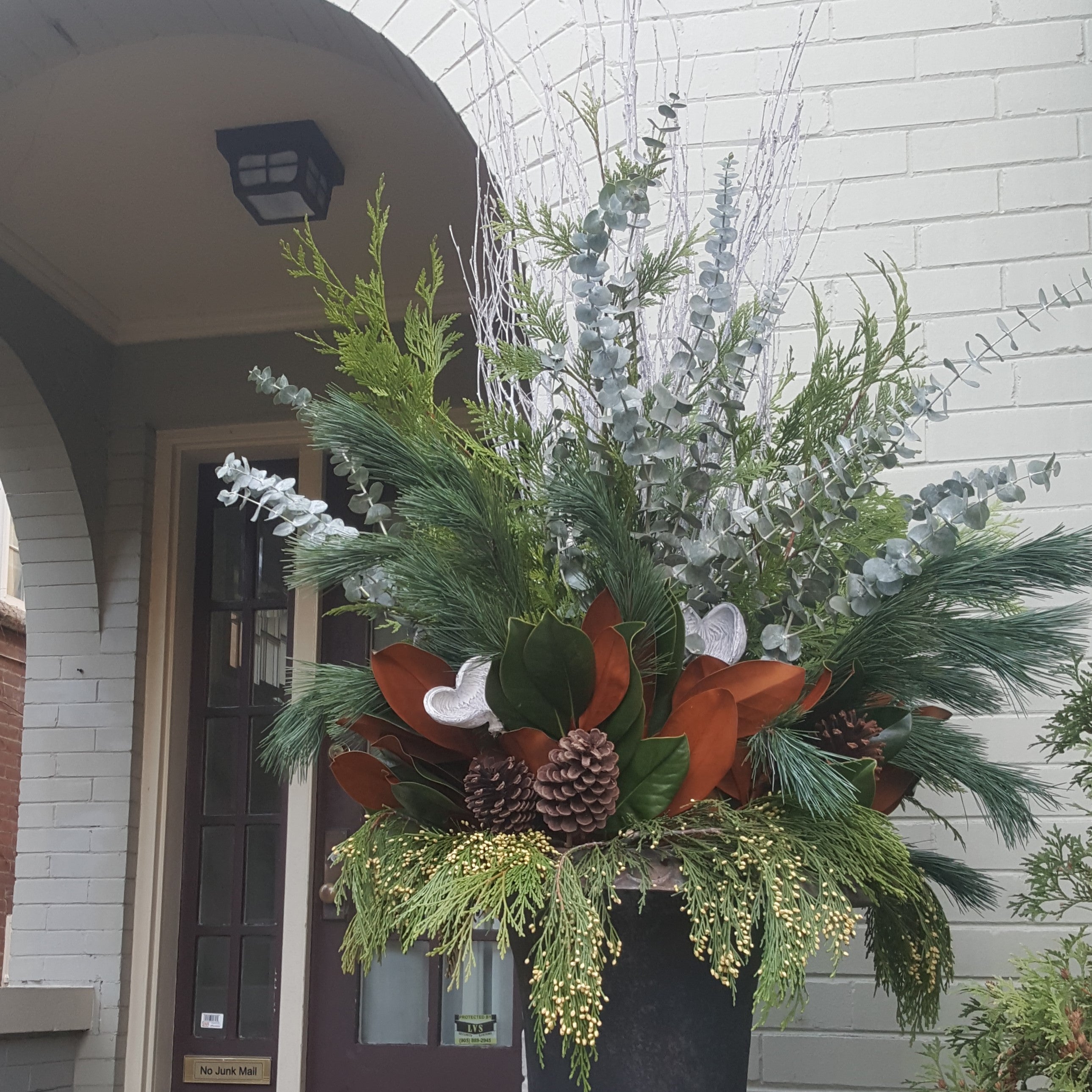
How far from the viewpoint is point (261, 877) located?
3625 mm

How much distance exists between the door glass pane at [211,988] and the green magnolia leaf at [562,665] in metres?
2.80

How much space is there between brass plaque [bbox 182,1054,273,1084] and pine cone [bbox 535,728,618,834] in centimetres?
272

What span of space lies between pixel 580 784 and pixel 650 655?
17cm

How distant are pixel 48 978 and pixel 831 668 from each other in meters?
2.97

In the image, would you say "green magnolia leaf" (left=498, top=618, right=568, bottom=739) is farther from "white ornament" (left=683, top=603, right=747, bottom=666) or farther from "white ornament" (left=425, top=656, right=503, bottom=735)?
"white ornament" (left=683, top=603, right=747, bottom=666)

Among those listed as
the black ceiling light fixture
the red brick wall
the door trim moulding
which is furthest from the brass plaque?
the red brick wall

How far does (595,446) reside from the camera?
125 centimetres

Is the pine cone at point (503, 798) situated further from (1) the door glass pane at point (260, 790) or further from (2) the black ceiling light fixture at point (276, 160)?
(1) the door glass pane at point (260, 790)

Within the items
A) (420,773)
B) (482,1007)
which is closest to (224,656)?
(482,1007)

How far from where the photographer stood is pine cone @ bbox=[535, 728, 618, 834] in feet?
3.62

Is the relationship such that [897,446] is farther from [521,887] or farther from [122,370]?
[122,370]

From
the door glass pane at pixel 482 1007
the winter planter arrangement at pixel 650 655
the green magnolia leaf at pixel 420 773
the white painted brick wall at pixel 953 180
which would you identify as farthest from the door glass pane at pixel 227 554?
the green magnolia leaf at pixel 420 773

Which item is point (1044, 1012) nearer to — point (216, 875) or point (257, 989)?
point (257, 989)

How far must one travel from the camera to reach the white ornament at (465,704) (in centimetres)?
118
